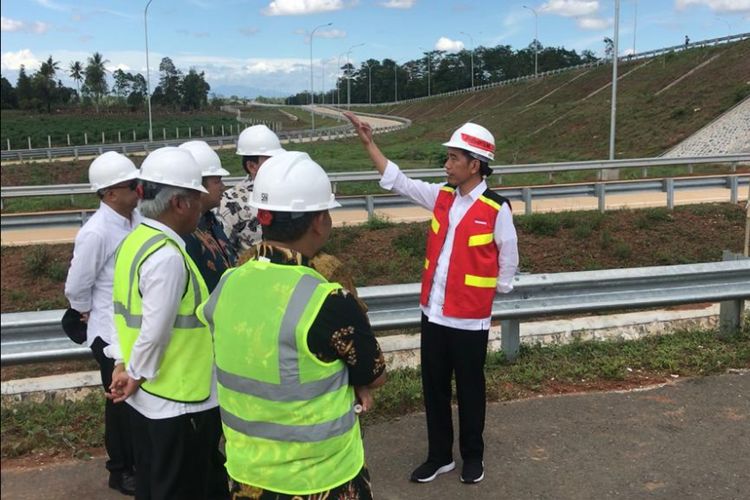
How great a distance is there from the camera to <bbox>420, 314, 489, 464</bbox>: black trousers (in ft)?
12.9

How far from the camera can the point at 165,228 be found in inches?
112

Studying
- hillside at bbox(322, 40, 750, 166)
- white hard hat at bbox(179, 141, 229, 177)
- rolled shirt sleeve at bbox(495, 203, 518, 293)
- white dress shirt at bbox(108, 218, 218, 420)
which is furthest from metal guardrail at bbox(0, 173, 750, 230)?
hillside at bbox(322, 40, 750, 166)

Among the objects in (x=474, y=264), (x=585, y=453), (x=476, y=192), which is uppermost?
(x=476, y=192)

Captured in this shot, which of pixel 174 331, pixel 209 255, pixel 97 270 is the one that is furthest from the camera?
pixel 97 270

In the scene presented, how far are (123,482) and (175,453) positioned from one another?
114 cm

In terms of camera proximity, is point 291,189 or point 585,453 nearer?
point 291,189

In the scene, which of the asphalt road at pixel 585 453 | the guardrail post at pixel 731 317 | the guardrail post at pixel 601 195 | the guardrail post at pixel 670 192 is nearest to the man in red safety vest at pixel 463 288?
the asphalt road at pixel 585 453

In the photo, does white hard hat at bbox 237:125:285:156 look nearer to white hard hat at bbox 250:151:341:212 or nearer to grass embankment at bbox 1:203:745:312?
white hard hat at bbox 250:151:341:212

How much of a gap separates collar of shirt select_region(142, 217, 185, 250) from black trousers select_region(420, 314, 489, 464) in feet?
5.52

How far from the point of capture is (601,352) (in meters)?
5.79

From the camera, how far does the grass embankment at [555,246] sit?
10.7m

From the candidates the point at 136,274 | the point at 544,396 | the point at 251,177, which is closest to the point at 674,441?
the point at 544,396

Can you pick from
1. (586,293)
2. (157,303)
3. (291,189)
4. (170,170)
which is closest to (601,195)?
(586,293)

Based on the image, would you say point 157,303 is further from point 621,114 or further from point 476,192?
point 621,114
